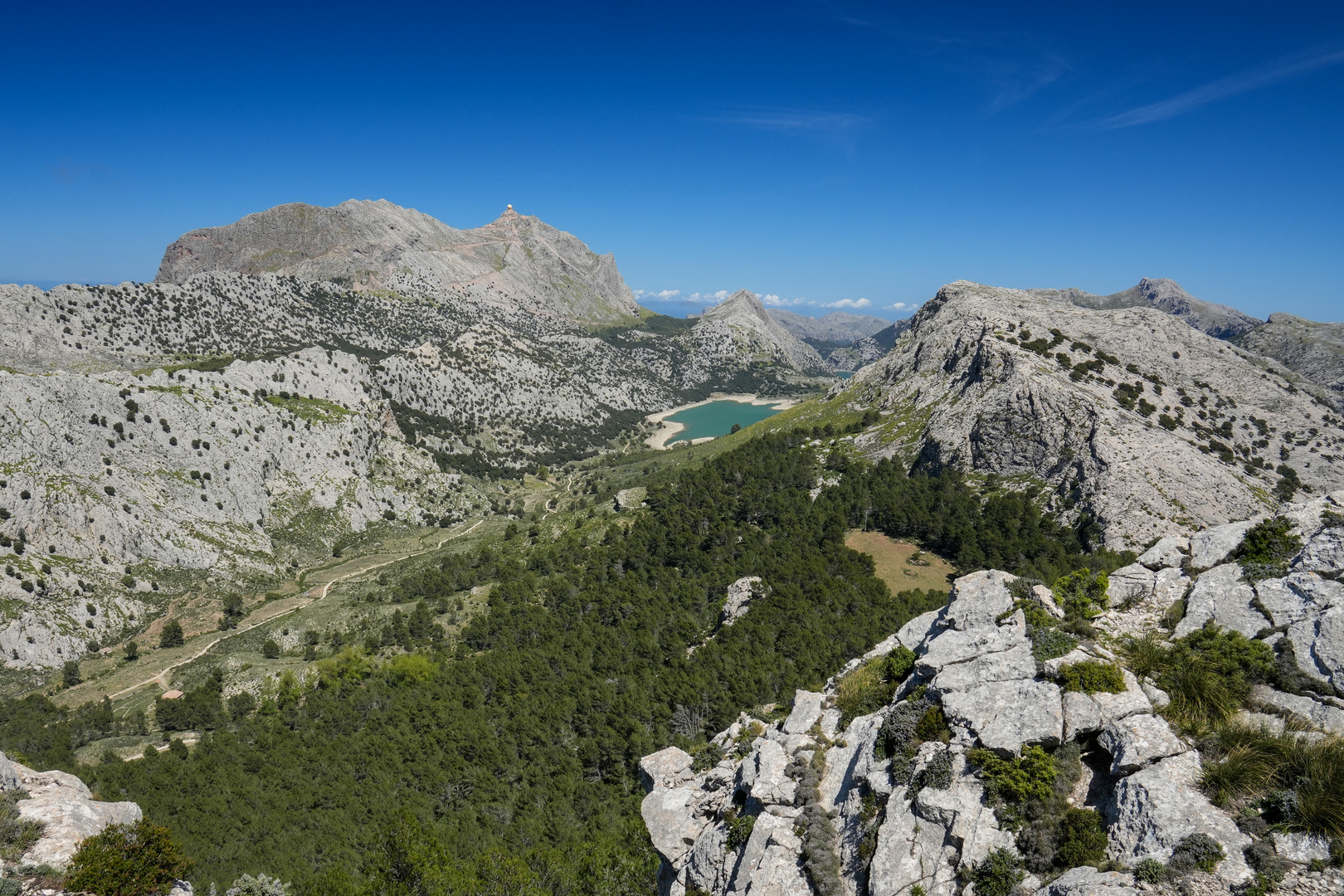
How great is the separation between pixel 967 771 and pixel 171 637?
118m

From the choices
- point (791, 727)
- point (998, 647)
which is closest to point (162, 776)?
point (791, 727)

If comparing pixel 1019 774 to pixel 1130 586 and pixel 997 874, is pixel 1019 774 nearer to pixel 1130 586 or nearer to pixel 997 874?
pixel 997 874

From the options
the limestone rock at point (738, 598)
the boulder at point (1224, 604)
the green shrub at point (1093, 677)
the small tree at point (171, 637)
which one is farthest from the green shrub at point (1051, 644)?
the small tree at point (171, 637)

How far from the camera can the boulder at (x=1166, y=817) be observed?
15617 mm

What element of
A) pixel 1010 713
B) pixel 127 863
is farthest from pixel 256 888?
pixel 1010 713

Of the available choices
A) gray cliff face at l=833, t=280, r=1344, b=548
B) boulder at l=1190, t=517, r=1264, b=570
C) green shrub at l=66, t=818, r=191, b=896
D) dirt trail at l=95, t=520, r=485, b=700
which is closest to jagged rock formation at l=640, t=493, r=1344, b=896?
boulder at l=1190, t=517, r=1264, b=570

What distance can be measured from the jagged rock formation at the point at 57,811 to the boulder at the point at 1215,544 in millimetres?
52473

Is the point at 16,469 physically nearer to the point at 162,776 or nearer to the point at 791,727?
the point at 162,776

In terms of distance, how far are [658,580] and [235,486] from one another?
100 m

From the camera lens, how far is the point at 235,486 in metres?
127

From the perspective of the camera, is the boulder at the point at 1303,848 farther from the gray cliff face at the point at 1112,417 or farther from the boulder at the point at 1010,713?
the gray cliff face at the point at 1112,417

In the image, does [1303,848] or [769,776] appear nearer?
[1303,848]

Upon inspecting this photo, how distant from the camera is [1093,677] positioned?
21500mm

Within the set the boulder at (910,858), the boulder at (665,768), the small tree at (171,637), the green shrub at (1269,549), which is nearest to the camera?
the boulder at (910,858)
